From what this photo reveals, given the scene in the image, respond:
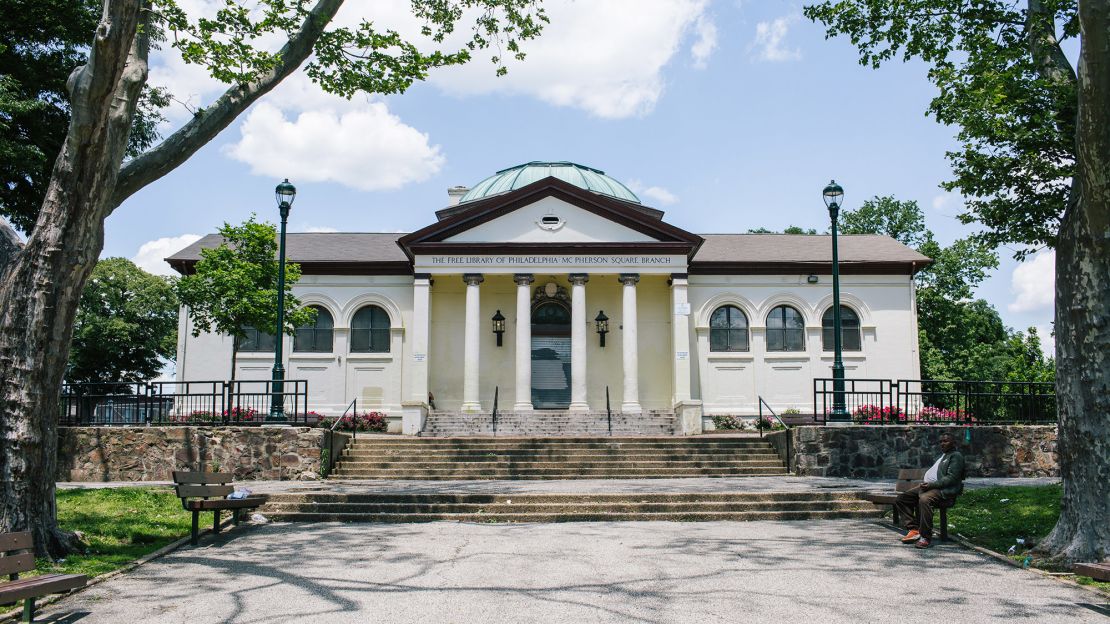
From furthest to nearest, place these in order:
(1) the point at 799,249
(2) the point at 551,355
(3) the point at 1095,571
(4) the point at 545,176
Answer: (4) the point at 545,176
(1) the point at 799,249
(2) the point at 551,355
(3) the point at 1095,571

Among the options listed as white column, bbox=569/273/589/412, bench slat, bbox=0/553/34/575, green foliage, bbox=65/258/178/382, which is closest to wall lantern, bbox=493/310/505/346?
white column, bbox=569/273/589/412

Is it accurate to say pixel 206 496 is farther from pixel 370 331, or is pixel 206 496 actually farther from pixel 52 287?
pixel 370 331

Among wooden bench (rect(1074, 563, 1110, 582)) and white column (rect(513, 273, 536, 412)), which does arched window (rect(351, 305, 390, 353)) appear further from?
wooden bench (rect(1074, 563, 1110, 582))

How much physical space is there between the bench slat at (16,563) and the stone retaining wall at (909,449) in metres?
13.6

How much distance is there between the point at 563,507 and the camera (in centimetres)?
1229

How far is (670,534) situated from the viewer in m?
10.7

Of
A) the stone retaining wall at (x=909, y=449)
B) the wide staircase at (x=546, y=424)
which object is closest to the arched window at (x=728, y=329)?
the wide staircase at (x=546, y=424)

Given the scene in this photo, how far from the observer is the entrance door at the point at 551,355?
26859mm

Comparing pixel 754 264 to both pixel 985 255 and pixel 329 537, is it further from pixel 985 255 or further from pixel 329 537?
pixel 985 255

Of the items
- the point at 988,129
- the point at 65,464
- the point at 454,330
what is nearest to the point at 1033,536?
the point at 988,129

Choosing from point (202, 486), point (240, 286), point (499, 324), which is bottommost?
point (202, 486)

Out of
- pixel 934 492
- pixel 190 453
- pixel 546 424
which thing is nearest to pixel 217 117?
pixel 190 453

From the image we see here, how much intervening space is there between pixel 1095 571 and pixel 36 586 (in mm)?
8224

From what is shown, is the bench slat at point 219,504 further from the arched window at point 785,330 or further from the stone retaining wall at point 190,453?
the arched window at point 785,330
